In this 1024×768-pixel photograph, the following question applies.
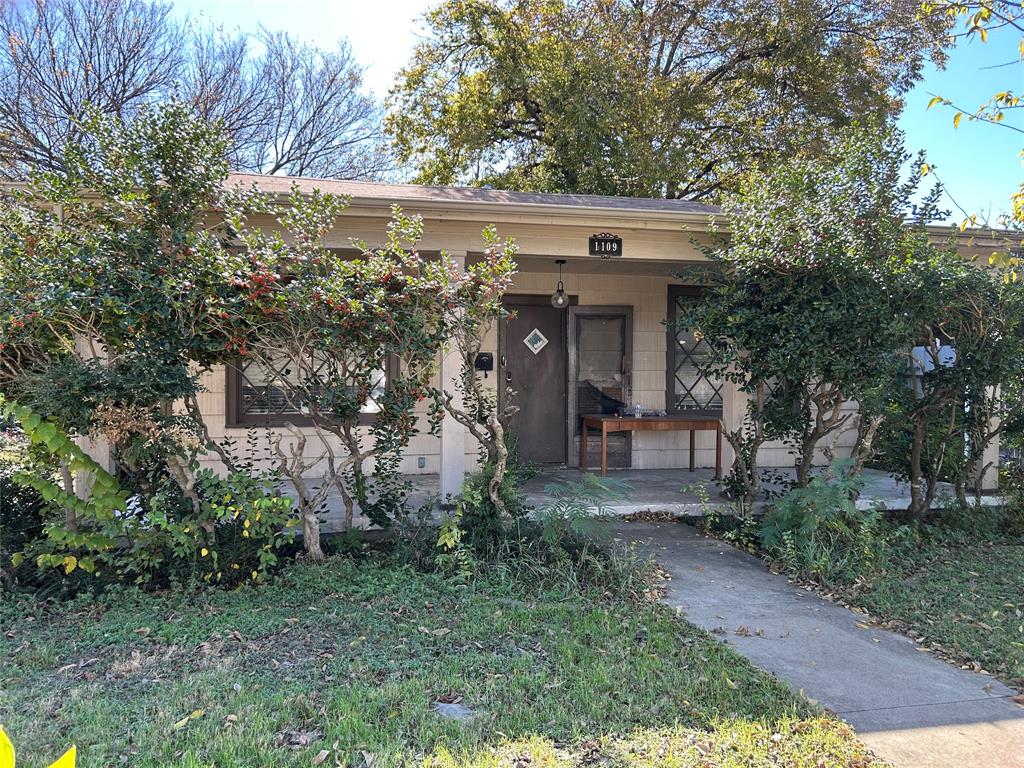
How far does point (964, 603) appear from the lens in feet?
15.2

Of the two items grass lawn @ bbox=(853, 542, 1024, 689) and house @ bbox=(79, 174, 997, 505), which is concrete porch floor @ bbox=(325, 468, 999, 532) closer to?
house @ bbox=(79, 174, 997, 505)

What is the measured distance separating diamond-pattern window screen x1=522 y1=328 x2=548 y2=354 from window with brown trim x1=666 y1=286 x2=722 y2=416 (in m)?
1.61

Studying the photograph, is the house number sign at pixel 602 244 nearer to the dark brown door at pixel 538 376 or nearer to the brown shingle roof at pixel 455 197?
the brown shingle roof at pixel 455 197

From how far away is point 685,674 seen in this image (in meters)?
3.45

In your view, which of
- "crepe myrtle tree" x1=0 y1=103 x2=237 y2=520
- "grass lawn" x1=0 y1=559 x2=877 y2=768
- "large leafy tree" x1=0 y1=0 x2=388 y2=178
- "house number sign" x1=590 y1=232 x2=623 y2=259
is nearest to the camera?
"grass lawn" x1=0 y1=559 x2=877 y2=768

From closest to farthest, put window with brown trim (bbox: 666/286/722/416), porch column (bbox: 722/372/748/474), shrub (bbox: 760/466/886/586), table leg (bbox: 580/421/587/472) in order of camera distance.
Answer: shrub (bbox: 760/466/886/586) → porch column (bbox: 722/372/748/474) → table leg (bbox: 580/421/587/472) → window with brown trim (bbox: 666/286/722/416)

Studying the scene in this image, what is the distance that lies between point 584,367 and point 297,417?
137 inches

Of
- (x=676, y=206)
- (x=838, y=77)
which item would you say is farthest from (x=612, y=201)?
(x=838, y=77)

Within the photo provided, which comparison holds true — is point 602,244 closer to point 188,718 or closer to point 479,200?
point 479,200

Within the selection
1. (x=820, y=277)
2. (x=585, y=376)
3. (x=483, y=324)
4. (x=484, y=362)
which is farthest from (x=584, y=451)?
(x=483, y=324)

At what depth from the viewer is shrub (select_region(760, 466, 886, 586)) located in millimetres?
5145

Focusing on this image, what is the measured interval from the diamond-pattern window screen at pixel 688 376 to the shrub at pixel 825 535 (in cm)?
341

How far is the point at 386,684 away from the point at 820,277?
4372 mm

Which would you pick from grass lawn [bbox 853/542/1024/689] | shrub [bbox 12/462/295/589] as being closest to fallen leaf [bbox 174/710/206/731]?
shrub [bbox 12/462/295/589]
